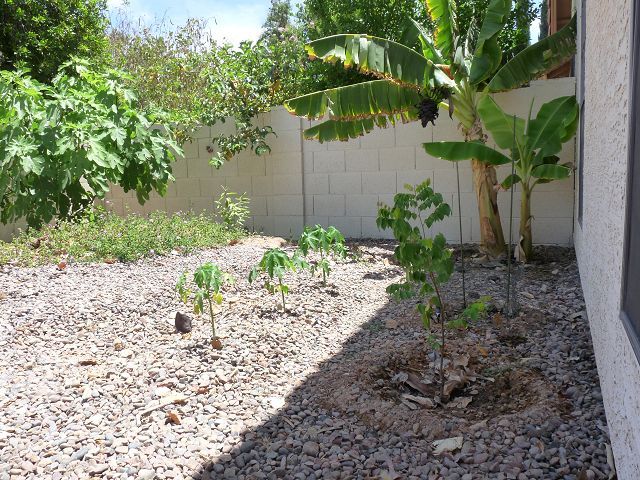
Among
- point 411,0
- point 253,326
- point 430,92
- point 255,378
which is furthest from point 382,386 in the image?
point 411,0

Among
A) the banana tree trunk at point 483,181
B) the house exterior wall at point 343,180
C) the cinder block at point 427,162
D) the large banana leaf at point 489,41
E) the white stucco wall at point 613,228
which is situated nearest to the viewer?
the white stucco wall at point 613,228

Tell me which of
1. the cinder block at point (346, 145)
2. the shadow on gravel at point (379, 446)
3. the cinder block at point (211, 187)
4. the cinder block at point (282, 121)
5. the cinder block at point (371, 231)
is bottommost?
the shadow on gravel at point (379, 446)

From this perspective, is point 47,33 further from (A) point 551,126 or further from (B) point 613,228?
(B) point 613,228

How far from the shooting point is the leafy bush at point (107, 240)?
6890mm

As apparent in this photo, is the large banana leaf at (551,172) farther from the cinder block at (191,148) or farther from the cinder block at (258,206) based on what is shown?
the cinder block at (191,148)

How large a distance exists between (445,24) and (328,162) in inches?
116

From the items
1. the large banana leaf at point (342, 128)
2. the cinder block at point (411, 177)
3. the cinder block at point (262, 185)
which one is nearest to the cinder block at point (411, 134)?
the cinder block at point (411, 177)

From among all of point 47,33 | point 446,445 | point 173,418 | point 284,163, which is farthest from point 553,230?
point 47,33

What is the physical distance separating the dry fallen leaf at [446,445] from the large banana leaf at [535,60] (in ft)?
15.9

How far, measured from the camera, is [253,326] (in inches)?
186

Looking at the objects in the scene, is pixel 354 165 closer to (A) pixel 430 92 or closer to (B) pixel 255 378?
(A) pixel 430 92

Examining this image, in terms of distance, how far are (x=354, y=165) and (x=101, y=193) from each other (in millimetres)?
3605

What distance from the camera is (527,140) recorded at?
636 centimetres

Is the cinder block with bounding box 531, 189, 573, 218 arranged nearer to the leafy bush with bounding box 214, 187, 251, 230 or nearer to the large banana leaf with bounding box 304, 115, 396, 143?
the large banana leaf with bounding box 304, 115, 396, 143
